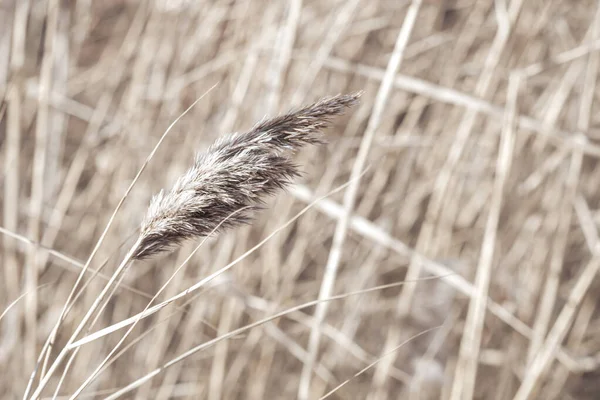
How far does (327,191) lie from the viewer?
1.25 m

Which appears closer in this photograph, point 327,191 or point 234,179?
point 234,179

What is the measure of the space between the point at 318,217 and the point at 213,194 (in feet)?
3.43

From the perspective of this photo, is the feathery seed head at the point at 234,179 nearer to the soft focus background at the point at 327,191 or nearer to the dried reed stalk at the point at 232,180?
the dried reed stalk at the point at 232,180

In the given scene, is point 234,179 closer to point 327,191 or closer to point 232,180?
point 232,180

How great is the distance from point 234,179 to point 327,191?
0.81 m

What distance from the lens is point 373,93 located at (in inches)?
59.7

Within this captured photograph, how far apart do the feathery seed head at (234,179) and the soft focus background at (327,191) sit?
55 cm

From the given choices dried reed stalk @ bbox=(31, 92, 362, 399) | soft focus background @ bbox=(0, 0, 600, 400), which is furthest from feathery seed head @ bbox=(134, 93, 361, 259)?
soft focus background @ bbox=(0, 0, 600, 400)

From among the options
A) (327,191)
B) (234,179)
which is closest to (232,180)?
(234,179)

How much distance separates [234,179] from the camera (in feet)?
1.46

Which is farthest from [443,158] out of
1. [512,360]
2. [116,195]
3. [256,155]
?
[256,155]

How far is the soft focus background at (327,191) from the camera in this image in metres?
1.11

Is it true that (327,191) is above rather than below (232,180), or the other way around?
below

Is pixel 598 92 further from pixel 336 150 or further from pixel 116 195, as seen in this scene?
pixel 116 195
